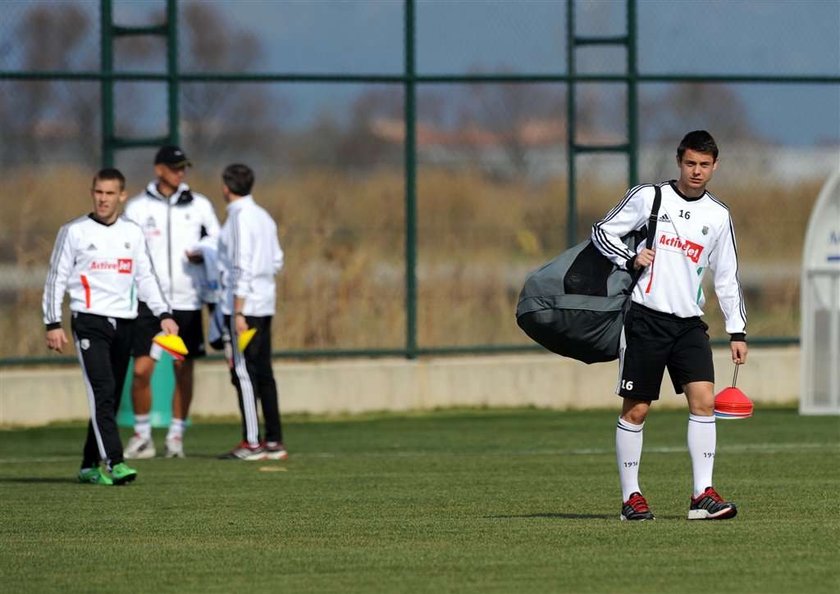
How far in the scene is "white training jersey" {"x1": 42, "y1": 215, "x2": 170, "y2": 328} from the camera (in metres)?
11.6

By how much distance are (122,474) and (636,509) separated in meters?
3.58

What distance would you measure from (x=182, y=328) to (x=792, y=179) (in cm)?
941

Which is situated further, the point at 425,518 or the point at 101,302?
the point at 101,302

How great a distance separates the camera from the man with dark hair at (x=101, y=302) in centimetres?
1148

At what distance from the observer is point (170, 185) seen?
13.8 metres

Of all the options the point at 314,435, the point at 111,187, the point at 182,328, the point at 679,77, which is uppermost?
the point at 679,77

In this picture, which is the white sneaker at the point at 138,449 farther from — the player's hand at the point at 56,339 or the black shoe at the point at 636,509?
the black shoe at the point at 636,509

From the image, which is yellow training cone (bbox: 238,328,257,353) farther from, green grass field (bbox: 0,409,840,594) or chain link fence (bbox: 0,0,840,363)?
chain link fence (bbox: 0,0,840,363)

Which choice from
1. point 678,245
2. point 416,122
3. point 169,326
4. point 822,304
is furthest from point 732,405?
point 416,122

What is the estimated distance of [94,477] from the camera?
11.7m

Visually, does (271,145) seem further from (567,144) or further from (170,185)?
(170,185)

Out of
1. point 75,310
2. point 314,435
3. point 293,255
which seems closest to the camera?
point 75,310

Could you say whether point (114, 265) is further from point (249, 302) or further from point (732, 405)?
point (732, 405)

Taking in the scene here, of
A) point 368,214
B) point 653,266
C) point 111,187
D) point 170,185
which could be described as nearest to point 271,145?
point 368,214
